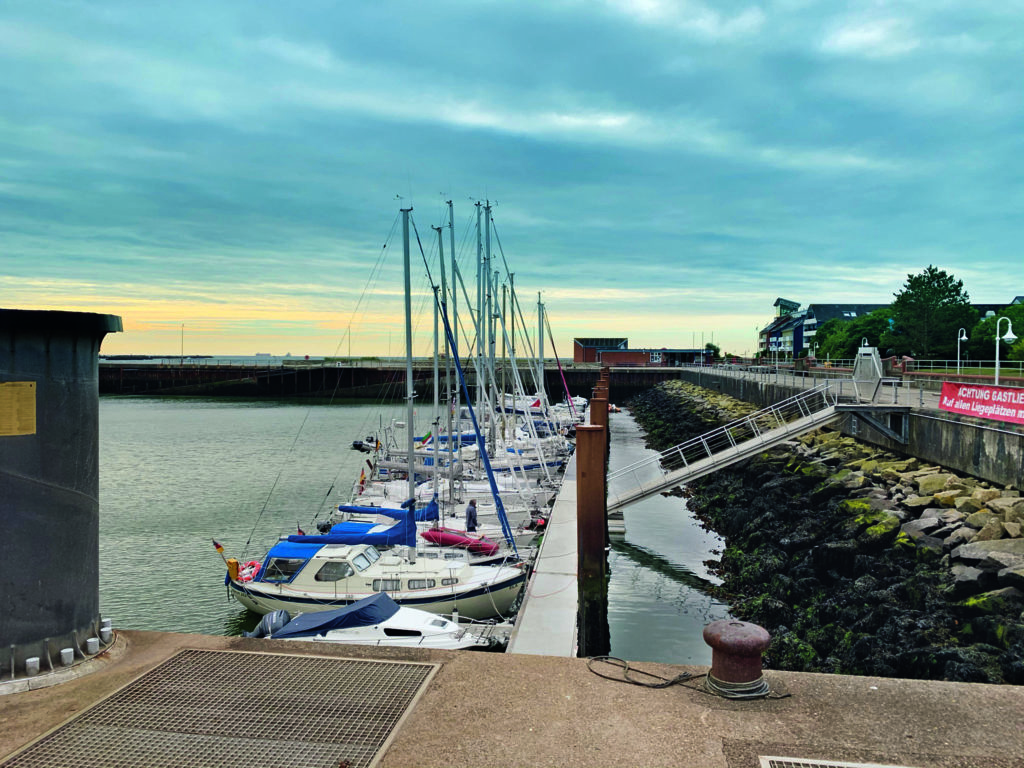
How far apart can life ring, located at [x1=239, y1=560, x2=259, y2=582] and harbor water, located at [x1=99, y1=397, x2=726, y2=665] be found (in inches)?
43.9

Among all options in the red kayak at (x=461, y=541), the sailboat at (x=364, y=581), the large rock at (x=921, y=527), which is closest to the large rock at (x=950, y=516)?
the large rock at (x=921, y=527)

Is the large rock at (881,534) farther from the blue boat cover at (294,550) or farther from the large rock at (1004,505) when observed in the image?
the blue boat cover at (294,550)

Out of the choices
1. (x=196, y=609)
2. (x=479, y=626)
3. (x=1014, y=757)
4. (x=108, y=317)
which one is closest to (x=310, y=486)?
(x=196, y=609)

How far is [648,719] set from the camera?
5.56 meters

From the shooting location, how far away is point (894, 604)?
14.6 meters

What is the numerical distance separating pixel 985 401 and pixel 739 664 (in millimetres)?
16092

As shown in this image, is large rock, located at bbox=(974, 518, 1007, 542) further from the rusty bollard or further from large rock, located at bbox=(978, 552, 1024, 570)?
the rusty bollard

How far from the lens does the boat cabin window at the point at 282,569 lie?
17.0 metres

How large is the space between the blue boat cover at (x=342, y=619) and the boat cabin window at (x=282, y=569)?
12.1 ft

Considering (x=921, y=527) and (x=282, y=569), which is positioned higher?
(x=921, y=527)

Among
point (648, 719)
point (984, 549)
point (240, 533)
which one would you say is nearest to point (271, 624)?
point (648, 719)

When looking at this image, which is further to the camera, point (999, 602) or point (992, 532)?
point (992, 532)

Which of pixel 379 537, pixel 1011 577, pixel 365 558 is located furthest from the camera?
pixel 379 537

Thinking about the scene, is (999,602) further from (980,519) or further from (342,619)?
(342,619)
